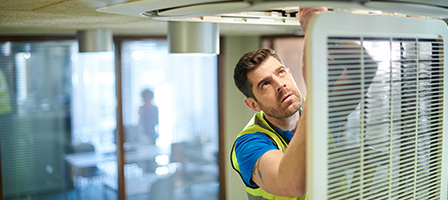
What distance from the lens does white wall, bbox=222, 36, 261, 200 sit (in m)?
4.60

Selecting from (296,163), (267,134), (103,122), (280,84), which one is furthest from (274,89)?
(103,122)

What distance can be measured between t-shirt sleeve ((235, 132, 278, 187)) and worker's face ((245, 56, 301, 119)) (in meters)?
0.10

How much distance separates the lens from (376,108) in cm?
105

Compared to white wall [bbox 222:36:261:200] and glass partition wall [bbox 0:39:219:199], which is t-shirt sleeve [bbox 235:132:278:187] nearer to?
glass partition wall [bbox 0:39:219:199]

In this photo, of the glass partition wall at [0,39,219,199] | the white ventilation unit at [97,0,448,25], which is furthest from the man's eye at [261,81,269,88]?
the glass partition wall at [0,39,219,199]

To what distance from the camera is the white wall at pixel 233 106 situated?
4.60 metres

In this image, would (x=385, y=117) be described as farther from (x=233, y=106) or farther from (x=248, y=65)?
(x=233, y=106)

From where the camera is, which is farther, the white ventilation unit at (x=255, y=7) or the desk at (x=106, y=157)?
the desk at (x=106, y=157)

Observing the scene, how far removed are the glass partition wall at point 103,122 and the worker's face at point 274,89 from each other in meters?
2.76

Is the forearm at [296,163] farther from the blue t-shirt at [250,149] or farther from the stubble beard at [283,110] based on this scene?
the stubble beard at [283,110]

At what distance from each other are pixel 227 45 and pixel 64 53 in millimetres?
1418

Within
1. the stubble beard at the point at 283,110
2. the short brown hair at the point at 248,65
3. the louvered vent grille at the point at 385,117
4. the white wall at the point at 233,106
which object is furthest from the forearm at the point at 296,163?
the white wall at the point at 233,106

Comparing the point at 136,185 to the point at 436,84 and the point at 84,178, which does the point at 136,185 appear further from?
the point at 436,84

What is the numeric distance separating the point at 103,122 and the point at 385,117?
3.42 metres
